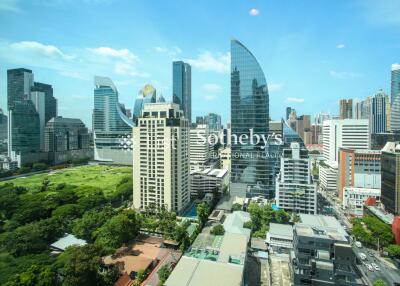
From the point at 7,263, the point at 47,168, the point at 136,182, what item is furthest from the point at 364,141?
the point at 47,168

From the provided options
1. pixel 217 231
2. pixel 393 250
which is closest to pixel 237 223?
pixel 217 231

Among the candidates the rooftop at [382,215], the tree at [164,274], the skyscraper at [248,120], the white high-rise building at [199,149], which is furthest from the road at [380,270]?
the white high-rise building at [199,149]

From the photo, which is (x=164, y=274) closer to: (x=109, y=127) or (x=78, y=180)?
(x=78, y=180)

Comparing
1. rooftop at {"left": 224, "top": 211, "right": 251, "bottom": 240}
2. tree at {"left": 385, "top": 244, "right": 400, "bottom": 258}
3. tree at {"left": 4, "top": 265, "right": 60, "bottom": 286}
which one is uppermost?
tree at {"left": 4, "top": 265, "right": 60, "bottom": 286}

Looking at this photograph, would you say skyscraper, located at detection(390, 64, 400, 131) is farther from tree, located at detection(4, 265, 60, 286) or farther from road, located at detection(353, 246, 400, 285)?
tree, located at detection(4, 265, 60, 286)

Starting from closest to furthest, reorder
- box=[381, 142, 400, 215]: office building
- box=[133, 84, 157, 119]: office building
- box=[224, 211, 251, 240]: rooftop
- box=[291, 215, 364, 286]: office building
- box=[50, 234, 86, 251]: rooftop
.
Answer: box=[291, 215, 364, 286]: office building < box=[50, 234, 86, 251]: rooftop < box=[224, 211, 251, 240]: rooftop < box=[381, 142, 400, 215]: office building < box=[133, 84, 157, 119]: office building

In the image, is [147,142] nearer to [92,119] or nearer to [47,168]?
[47,168]

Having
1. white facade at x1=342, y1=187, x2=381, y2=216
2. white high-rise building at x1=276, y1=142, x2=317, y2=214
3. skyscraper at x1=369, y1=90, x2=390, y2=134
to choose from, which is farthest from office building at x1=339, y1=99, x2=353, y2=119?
white high-rise building at x1=276, y1=142, x2=317, y2=214

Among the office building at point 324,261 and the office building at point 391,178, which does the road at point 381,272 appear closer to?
the office building at point 324,261

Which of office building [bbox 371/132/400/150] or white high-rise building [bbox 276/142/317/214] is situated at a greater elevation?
office building [bbox 371/132/400/150]
